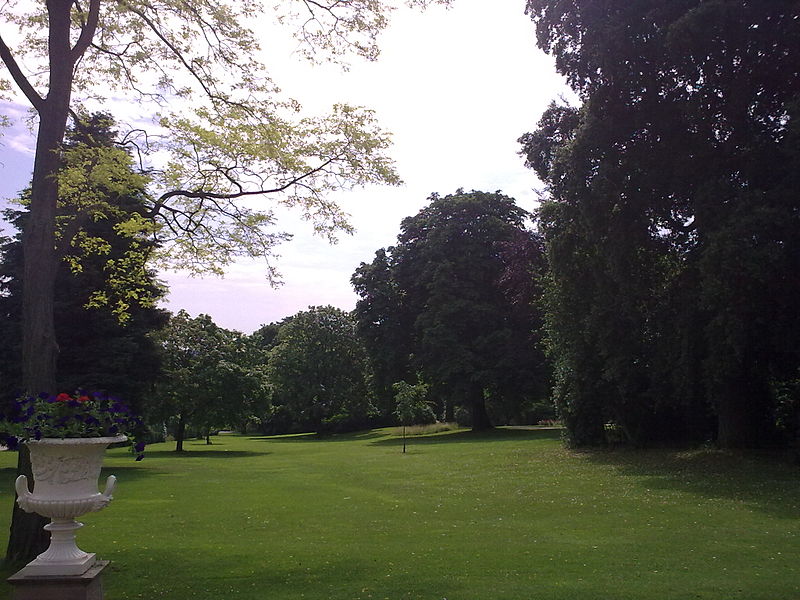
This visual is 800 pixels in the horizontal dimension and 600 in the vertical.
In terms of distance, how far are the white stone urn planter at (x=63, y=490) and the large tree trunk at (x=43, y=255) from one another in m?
2.79

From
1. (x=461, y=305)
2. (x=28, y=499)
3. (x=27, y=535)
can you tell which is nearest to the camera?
(x=28, y=499)

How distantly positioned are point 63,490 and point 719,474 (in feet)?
55.2

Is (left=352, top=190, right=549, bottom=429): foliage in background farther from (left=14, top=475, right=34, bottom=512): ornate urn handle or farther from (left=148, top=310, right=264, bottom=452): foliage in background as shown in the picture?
(left=14, top=475, right=34, bottom=512): ornate urn handle

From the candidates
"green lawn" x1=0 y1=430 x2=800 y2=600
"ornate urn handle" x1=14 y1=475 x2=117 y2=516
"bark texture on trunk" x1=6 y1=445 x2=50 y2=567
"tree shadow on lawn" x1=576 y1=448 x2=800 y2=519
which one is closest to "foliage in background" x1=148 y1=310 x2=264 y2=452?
"green lawn" x1=0 y1=430 x2=800 y2=600

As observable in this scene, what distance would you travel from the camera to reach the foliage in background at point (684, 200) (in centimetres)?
1697

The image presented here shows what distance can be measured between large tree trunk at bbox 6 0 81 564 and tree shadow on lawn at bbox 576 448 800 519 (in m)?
12.0

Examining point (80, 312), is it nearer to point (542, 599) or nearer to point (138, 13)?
point (138, 13)

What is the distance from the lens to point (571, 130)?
2448 centimetres

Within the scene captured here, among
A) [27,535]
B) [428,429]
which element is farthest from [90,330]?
[428,429]

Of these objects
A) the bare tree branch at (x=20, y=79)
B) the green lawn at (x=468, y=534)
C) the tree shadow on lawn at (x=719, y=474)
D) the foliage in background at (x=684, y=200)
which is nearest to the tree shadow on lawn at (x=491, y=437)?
the tree shadow on lawn at (x=719, y=474)

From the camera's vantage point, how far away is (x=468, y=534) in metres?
10.5

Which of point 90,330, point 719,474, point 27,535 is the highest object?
point 90,330

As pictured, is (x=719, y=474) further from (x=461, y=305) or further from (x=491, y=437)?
(x=461, y=305)

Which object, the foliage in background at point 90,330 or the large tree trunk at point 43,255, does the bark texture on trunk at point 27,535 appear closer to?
the large tree trunk at point 43,255
